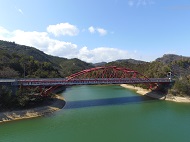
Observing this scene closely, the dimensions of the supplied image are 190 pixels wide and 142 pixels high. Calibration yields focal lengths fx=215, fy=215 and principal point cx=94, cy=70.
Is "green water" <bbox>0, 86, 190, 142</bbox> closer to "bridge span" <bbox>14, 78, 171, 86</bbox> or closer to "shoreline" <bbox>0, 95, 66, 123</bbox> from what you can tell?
"shoreline" <bbox>0, 95, 66, 123</bbox>

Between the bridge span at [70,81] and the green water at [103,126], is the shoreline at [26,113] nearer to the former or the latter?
the green water at [103,126]

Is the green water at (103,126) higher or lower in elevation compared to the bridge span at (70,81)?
lower

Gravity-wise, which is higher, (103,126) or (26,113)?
(26,113)

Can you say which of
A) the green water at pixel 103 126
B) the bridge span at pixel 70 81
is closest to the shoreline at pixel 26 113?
the green water at pixel 103 126

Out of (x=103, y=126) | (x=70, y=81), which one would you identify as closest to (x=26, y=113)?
(x=70, y=81)

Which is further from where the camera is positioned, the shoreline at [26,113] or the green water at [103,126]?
the shoreline at [26,113]

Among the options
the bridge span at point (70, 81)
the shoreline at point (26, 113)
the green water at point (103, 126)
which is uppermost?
the bridge span at point (70, 81)

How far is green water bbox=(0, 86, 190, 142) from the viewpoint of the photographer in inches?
921

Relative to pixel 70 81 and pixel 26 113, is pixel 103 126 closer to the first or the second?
pixel 26 113

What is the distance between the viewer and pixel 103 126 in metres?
27.6

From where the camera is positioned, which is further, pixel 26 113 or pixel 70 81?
pixel 70 81

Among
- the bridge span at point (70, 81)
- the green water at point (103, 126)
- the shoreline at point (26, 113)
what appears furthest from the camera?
the bridge span at point (70, 81)

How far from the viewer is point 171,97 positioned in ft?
154

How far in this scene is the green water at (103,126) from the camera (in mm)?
23405
